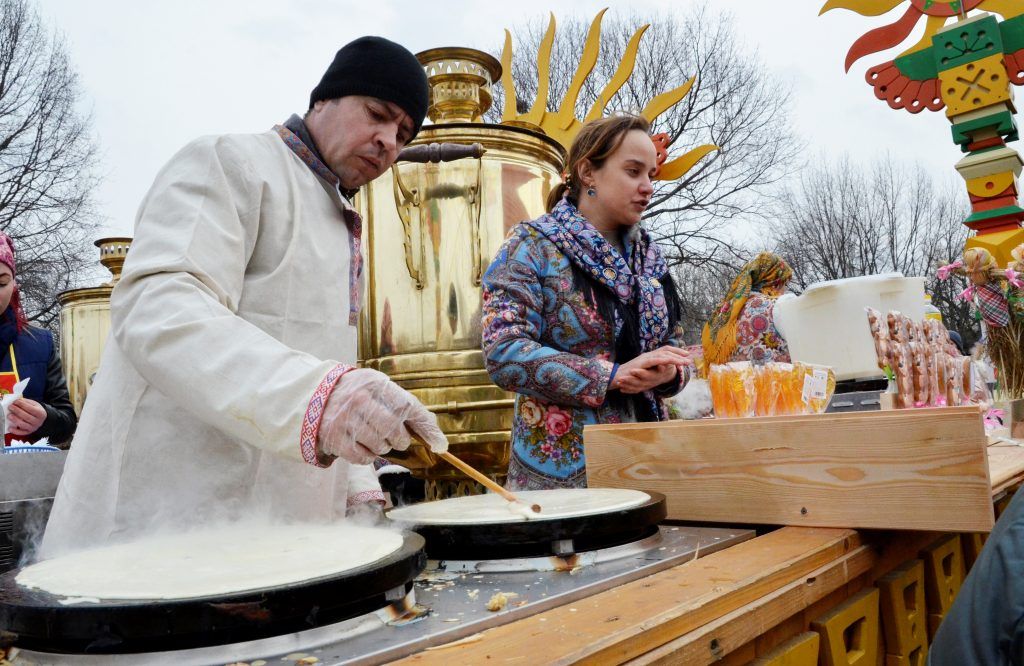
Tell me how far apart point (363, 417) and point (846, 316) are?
1.48 metres

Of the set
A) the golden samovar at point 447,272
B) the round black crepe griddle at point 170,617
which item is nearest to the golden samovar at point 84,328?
the golden samovar at point 447,272

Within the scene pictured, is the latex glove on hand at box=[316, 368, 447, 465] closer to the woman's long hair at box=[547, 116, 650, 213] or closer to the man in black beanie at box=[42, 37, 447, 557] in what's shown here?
the man in black beanie at box=[42, 37, 447, 557]

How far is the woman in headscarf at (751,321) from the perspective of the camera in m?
3.59

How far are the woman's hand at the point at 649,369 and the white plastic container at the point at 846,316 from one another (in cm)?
38

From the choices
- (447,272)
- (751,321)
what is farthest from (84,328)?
(751,321)

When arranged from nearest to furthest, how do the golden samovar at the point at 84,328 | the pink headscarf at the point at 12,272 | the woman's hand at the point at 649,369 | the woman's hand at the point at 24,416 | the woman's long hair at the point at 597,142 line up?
1. the woman's hand at the point at 649,369
2. the woman's long hair at the point at 597,142
3. the pink headscarf at the point at 12,272
4. the woman's hand at the point at 24,416
5. the golden samovar at the point at 84,328

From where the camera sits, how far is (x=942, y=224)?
2003 cm

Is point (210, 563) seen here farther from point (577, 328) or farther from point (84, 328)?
point (84, 328)

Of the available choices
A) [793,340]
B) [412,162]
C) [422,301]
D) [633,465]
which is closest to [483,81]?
[412,162]

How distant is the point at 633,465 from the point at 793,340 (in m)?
0.83

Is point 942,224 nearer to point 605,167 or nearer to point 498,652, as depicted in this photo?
point 605,167

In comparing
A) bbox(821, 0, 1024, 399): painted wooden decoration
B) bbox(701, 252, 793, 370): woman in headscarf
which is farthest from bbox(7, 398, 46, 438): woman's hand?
bbox(821, 0, 1024, 399): painted wooden decoration

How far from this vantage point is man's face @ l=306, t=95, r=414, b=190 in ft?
4.83

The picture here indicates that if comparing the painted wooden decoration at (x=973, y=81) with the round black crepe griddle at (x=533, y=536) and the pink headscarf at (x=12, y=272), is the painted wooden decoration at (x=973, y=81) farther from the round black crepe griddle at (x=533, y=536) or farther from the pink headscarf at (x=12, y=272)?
the pink headscarf at (x=12, y=272)
